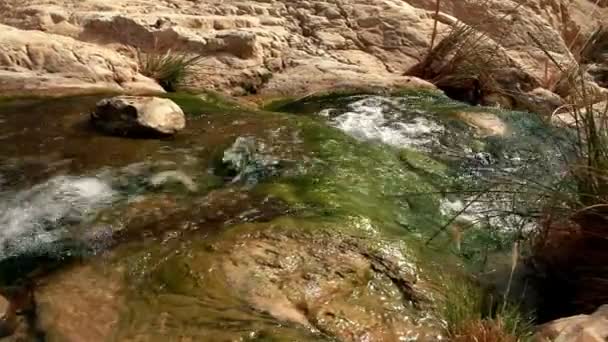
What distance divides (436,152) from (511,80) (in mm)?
2703

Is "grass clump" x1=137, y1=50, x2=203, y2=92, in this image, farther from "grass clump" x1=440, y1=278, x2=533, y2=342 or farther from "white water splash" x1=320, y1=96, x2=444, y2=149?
"grass clump" x1=440, y1=278, x2=533, y2=342

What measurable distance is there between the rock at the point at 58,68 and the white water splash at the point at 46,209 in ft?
5.07

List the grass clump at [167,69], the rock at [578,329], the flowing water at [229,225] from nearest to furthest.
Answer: the rock at [578,329] < the flowing water at [229,225] < the grass clump at [167,69]

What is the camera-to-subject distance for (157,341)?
229 centimetres

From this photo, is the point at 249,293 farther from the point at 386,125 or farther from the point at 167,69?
the point at 167,69

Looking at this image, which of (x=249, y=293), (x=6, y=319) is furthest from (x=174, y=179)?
(x=6, y=319)

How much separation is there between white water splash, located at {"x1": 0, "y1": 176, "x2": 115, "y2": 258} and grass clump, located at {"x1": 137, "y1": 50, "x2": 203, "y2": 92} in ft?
7.05

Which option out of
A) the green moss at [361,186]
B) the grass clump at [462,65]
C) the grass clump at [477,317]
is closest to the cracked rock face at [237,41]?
the grass clump at [462,65]

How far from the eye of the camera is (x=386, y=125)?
15.9ft

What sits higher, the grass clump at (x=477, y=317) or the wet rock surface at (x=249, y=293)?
the grass clump at (x=477, y=317)

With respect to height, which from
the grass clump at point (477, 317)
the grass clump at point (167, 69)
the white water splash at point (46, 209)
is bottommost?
the grass clump at point (167, 69)

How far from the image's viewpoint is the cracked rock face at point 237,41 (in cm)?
513

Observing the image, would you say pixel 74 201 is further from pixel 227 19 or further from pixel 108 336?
pixel 227 19

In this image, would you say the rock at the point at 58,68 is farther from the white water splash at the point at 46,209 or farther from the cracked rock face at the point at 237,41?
the white water splash at the point at 46,209
